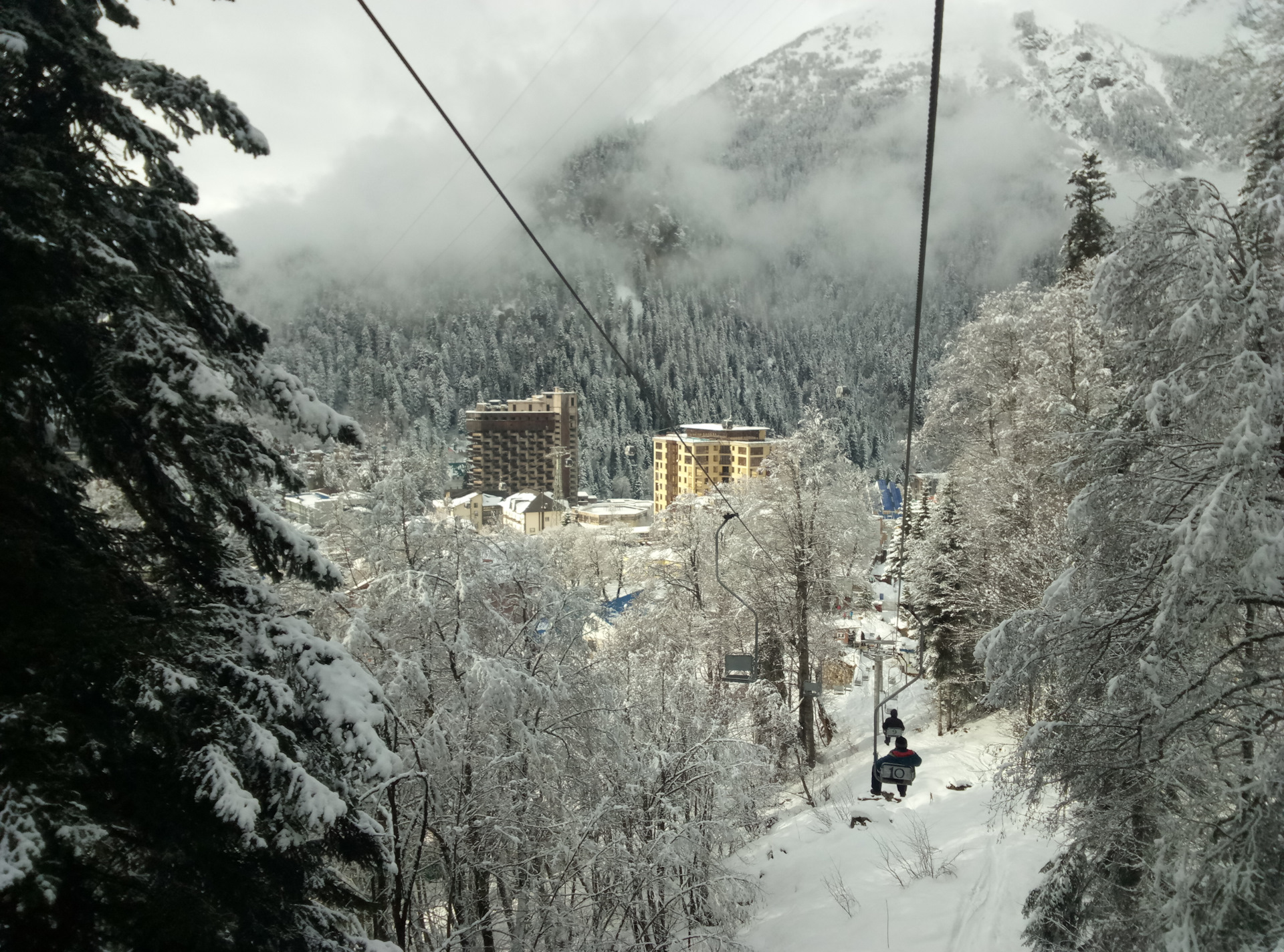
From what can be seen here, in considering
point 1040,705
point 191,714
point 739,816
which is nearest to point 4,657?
point 191,714

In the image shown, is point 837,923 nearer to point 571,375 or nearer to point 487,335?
point 571,375

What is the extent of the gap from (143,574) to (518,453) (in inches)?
4079

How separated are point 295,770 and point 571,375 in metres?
150

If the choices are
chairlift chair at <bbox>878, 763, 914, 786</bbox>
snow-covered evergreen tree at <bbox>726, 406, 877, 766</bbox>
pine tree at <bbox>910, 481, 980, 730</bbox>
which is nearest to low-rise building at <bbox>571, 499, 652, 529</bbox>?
pine tree at <bbox>910, 481, 980, 730</bbox>

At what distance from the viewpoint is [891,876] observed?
442 inches

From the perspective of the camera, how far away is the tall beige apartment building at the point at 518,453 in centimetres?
10494

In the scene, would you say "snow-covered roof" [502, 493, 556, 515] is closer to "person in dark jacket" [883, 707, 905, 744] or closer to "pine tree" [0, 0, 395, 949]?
"person in dark jacket" [883, 707, 905, 744]

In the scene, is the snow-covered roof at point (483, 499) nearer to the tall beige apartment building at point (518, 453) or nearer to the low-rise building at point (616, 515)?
the low-rise building at point (616, 515)

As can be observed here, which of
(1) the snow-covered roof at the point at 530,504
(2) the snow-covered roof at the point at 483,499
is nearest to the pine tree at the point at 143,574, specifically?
(2) the snow-covered roof at the point at 483,499

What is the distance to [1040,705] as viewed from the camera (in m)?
14.8

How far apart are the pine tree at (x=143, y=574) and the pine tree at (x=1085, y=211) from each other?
20.1 metres

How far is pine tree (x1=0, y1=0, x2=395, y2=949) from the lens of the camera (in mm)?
2742

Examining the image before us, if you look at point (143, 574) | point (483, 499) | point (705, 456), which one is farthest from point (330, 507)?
point (483, 499)

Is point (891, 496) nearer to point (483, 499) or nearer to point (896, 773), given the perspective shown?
point (483, 499)
